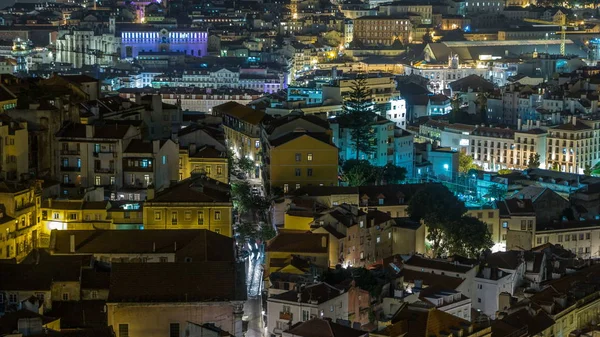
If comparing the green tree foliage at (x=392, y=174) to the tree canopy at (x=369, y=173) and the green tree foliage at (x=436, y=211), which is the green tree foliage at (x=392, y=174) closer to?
the tree canopy at (x=369, y=173)

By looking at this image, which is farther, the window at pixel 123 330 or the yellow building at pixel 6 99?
the yellow building at pixel 6 99

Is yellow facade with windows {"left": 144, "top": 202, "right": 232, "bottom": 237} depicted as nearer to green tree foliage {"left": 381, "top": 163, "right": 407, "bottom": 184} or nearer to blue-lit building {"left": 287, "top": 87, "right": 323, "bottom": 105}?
green tree foliage {"left": 381, "top": 163, "right": 407, "bottom": 184}

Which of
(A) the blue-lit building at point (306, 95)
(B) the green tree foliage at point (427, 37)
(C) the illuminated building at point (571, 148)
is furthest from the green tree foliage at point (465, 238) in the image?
(B) the green tree foliage at point (427, 37)

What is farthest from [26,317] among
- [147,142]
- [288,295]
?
[147,142]

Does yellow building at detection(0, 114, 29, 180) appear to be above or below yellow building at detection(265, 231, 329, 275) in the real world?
above

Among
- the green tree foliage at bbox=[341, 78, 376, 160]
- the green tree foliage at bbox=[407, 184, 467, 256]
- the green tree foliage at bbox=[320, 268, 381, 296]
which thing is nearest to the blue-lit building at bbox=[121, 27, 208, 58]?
the green tree foliage at bbox=[341, 78, 376, 160]

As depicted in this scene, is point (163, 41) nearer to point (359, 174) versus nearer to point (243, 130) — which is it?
point (243, 130)

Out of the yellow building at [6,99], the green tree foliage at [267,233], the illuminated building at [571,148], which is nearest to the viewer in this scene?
the green tree foliage at [267,233]
